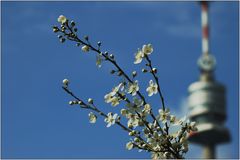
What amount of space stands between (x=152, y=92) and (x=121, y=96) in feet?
0.92

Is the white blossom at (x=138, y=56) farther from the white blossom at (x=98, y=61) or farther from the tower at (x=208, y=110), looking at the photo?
the tower at (x=208, y=110)

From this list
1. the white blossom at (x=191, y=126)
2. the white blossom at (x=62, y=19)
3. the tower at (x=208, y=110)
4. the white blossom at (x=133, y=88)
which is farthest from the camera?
the tower at (x=208, y=110)

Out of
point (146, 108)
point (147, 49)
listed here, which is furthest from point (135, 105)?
point (147, 49)

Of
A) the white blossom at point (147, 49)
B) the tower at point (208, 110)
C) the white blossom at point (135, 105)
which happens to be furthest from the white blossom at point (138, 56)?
the tower at point (208, 110)

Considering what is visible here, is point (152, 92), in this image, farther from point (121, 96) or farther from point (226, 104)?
point (226, 104)

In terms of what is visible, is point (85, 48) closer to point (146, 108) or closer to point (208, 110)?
point (146, 108)

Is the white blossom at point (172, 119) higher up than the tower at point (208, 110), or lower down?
lower down

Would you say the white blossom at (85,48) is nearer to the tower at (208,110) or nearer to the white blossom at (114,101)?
the white blossom at (114,101)

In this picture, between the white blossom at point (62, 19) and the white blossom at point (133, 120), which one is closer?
the white blossom at point (133, 120)

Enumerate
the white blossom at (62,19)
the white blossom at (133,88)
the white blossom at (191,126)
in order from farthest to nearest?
the white blossom at (62,19) < the white blossom at (191,126) < the white blossom at (133,88)

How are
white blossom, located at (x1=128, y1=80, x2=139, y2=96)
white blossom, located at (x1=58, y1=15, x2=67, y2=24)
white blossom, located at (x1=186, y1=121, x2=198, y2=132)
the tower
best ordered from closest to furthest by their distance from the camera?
white blossom, located at (x1=128, y1=80, x2=139, y2=96), white blossom, located at (x1=186, y1=121, x2=198, y2=132), white blossom, located at (x1=58, y1=15, x2=67, y2=24), the tower

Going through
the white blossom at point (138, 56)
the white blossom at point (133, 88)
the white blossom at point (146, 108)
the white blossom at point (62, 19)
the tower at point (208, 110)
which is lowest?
the white blossom at point (146, 108)

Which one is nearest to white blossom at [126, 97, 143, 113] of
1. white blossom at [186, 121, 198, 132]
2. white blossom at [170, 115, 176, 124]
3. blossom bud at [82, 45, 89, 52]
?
white blossom at [170, 115, 176, 124]

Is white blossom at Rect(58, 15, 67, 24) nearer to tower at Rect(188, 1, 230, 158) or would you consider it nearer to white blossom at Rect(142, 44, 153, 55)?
white blossom at Rect(142, 44, 153, 55)
